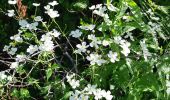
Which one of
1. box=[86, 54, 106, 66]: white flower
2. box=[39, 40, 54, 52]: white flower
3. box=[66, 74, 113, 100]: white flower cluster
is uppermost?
box=[39, 40, 54, 52]: white flower

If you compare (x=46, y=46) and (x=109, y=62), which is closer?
(x=46, y=46)

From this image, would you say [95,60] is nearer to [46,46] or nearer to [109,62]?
[109,62]

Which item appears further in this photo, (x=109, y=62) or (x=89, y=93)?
(x=109, y=62)

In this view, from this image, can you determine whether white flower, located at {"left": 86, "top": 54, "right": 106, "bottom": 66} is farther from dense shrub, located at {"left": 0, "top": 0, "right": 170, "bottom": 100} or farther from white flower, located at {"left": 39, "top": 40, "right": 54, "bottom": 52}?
white flower, located at {"left": 39, "top": 40, "right": 54, "bottom": 52}

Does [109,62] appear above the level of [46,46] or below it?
below

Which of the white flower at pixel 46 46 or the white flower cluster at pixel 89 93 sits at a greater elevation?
the white flower at pixel 46 46

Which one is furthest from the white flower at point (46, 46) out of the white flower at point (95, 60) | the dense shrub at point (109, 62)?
Answer: the white flower at point (95, 60)

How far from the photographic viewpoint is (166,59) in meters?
2.45

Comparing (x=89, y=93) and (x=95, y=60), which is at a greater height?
(x=95, y=60)

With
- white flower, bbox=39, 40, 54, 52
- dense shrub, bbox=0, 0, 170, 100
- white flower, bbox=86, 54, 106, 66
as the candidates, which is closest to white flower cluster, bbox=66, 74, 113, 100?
dense shrub, bbox=0, 0, 170, 100

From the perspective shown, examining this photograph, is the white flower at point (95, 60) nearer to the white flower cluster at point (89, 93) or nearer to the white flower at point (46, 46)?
the white flower cluster at point (89, 93)

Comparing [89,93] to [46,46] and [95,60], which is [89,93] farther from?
[46,46]

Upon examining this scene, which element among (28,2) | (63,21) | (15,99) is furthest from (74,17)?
(15,99)

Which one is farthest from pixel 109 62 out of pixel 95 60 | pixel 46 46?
pixel 46 46
